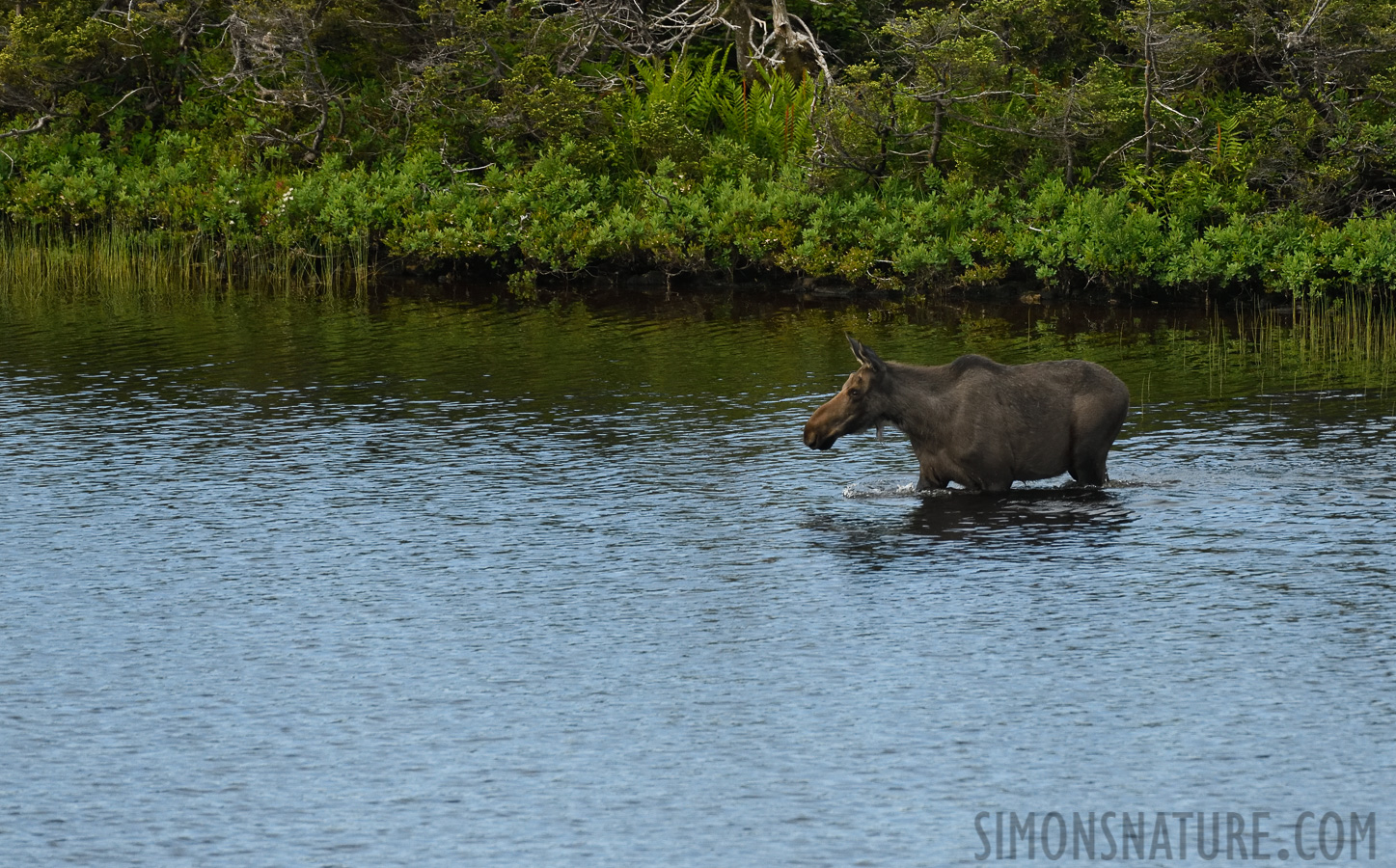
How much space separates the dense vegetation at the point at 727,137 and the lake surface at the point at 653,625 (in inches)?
299

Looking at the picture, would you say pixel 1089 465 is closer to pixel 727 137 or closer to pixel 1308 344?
pixel 1308 344

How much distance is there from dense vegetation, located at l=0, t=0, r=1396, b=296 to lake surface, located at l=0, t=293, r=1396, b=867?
7.59 meters

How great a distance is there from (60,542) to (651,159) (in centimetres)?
1964

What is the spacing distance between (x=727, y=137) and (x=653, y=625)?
2207 cm

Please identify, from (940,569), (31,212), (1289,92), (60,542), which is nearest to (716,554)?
(940,569)

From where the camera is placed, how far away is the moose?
15812 millimetres

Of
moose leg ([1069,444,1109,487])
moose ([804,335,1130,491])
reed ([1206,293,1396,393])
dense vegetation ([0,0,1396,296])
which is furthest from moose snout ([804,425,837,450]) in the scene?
dense vegetation ([0,0,1396,296])

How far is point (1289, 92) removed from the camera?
30406mm

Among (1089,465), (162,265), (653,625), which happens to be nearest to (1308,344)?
(1089,465)

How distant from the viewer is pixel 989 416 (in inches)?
625

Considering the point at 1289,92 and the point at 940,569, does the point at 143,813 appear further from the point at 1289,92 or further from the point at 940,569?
the point at 1289,92

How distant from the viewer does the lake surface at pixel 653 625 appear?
9.53 metres

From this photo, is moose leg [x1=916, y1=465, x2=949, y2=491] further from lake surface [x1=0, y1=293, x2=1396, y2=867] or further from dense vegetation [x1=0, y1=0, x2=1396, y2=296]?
dense vegetation [x1=0, y1=0, x2=1396, y2=296]

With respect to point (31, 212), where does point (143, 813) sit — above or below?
below
